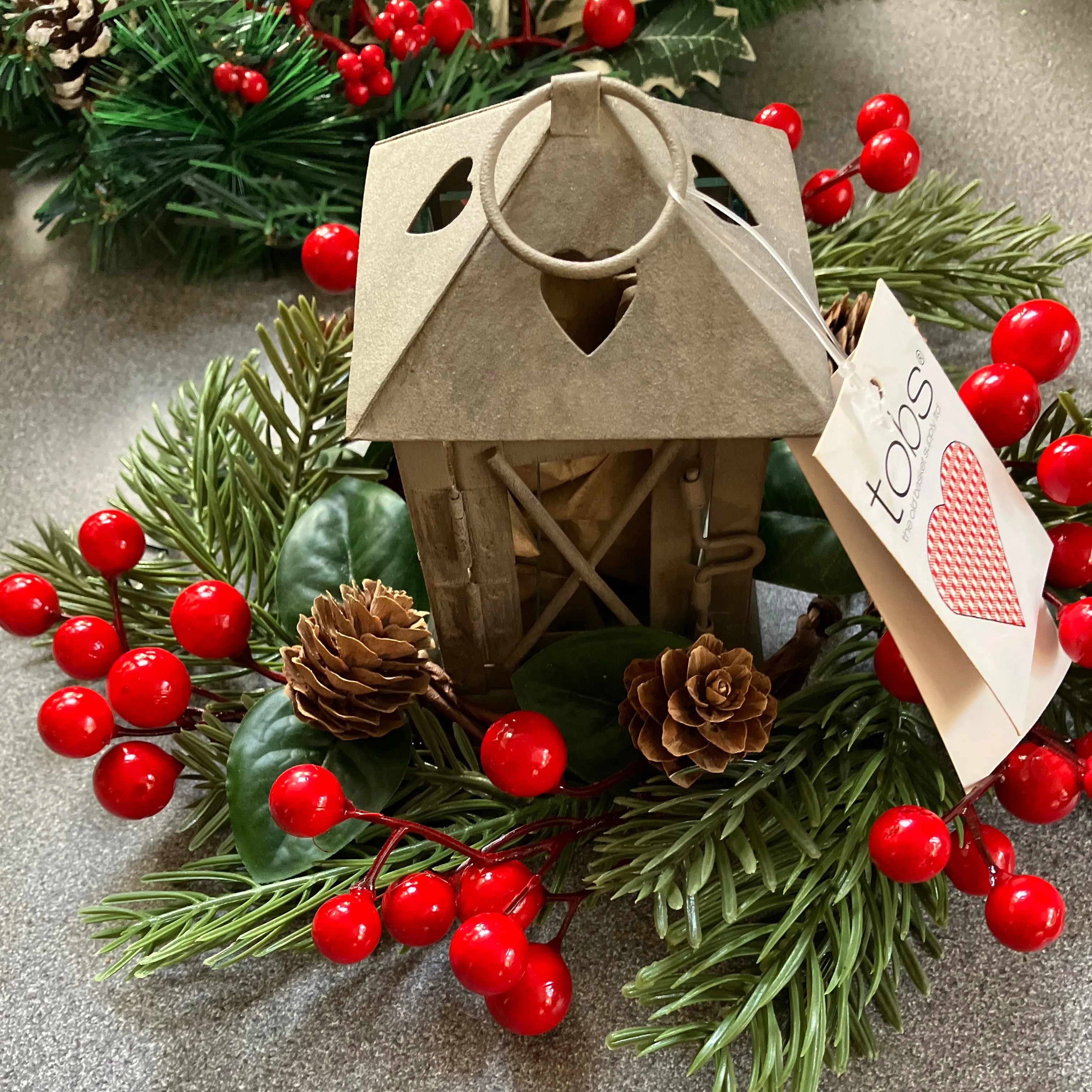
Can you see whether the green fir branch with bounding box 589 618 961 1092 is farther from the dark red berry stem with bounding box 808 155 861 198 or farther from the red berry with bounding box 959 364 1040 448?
the dark red berry stem with bounding box 808 155 861 198

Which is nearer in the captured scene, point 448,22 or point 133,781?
point 133,781

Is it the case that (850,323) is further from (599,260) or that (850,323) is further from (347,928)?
(347,928)

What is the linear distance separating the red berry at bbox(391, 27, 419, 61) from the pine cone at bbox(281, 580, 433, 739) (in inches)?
13.8

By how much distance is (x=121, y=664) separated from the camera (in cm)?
44

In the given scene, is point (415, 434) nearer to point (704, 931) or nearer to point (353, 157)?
point (704, 931)

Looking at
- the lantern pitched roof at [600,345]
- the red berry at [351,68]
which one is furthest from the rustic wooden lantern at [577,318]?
the red berry at [351,68]

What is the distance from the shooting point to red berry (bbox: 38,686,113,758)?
434mm

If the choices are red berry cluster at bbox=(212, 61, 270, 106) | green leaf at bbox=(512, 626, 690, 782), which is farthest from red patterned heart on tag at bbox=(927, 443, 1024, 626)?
red berry cluster at bbox=(212, 61, 270, 106)

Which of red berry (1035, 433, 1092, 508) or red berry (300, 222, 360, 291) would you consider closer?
red berry (1035, 433, 1092, 508)

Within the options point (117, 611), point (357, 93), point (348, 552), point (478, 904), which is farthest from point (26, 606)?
point (357, 93)

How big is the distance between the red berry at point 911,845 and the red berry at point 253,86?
1.64 feet

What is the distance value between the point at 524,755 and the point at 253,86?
1.38 feet

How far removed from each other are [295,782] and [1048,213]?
54cm

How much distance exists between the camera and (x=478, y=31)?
66cm
